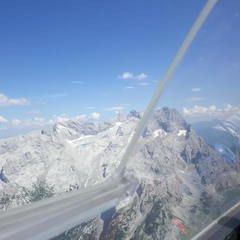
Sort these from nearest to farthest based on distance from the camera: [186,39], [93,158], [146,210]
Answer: [186,39], [146,210], [93,158]

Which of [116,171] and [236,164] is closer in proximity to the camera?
[116,171]

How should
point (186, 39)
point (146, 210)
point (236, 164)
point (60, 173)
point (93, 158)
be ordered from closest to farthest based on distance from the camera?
point (186, 39)
point (236, 164)
point (146, 210)
point (93, 158)
point (60, 173)

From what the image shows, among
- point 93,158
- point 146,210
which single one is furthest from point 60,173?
point 146,210

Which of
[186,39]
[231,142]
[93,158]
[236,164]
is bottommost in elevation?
[93,158]

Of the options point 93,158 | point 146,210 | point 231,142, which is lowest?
point 93,158

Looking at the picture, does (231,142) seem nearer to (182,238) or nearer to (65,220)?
(182,238)

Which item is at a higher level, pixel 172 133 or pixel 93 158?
pixel 172 133

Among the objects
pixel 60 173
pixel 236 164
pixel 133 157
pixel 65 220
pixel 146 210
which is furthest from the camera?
pixel 60 173

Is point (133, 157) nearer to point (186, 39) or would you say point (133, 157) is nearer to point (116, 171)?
point (116, 171)

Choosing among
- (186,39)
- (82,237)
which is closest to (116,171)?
(82,237)
